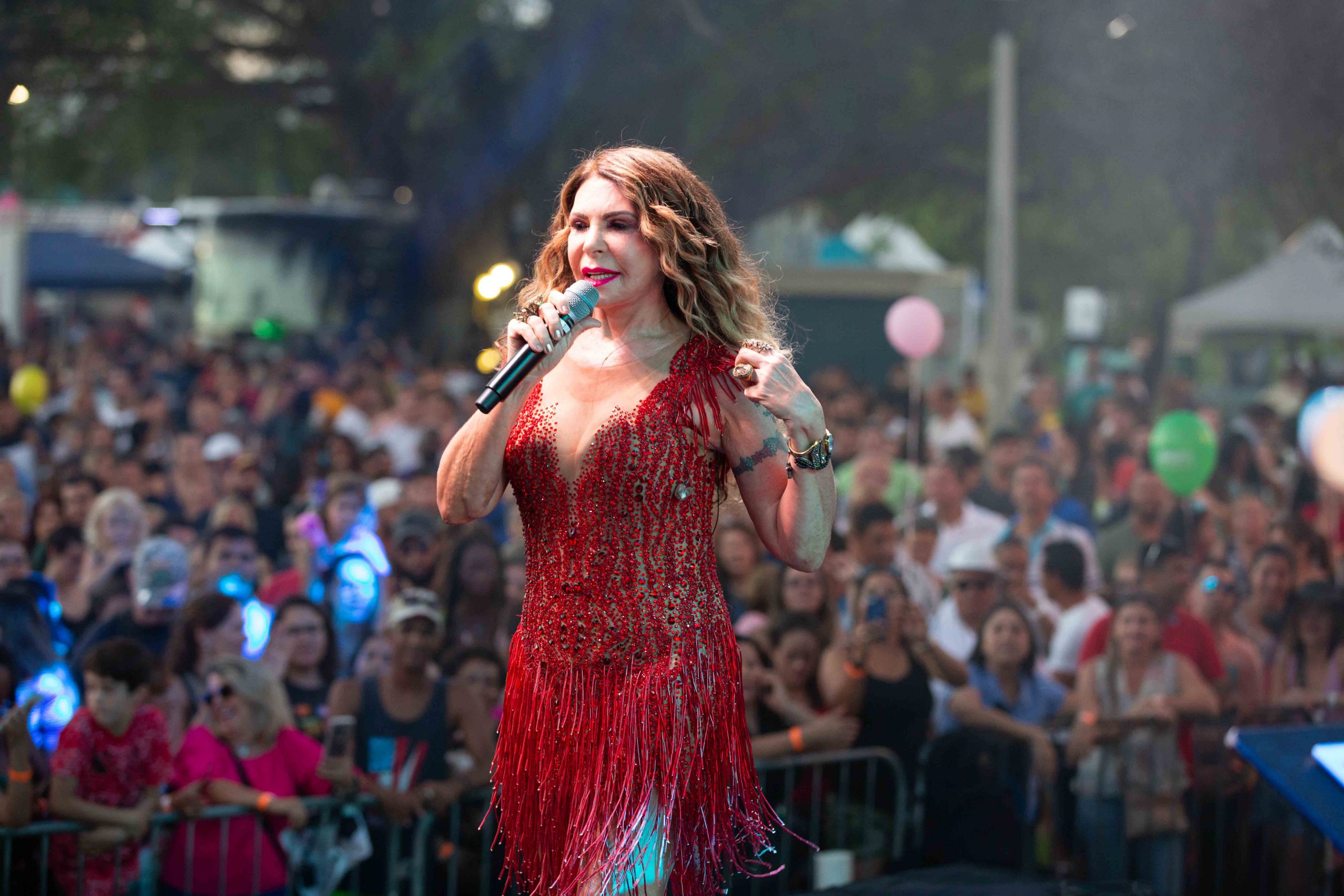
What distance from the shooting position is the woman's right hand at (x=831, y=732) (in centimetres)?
526

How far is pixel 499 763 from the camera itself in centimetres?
284

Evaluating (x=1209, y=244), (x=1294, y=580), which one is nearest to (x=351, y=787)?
(x=1294, y=580)

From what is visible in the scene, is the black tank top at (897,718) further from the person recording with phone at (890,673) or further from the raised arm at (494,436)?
the raised arm at (494,436)

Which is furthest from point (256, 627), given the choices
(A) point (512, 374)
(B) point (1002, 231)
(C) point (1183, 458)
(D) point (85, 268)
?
(D) point (85, 268)

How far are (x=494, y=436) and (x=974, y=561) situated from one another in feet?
13.9

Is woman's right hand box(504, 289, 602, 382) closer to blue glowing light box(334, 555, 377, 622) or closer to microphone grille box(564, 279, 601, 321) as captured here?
microphone grille box(564, 279, 601, 321)

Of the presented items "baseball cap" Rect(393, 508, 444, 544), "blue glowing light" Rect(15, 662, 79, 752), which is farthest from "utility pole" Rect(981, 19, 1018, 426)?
"blue glowing light" Rect(15, 662, 79, 752)

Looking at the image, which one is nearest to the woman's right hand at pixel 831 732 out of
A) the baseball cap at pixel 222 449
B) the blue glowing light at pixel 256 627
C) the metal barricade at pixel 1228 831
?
the metal barricade at pixel 1228 831

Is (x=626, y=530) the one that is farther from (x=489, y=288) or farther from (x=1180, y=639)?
(x=1180, y=639)

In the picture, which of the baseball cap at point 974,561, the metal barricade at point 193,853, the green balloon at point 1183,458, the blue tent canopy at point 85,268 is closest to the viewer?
the metal barricade at point 193,853

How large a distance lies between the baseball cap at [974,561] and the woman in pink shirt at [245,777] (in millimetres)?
2985

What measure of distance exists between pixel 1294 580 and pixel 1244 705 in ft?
3.59

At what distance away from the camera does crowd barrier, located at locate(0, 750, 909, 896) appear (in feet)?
14.2

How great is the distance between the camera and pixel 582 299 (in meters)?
2.61
